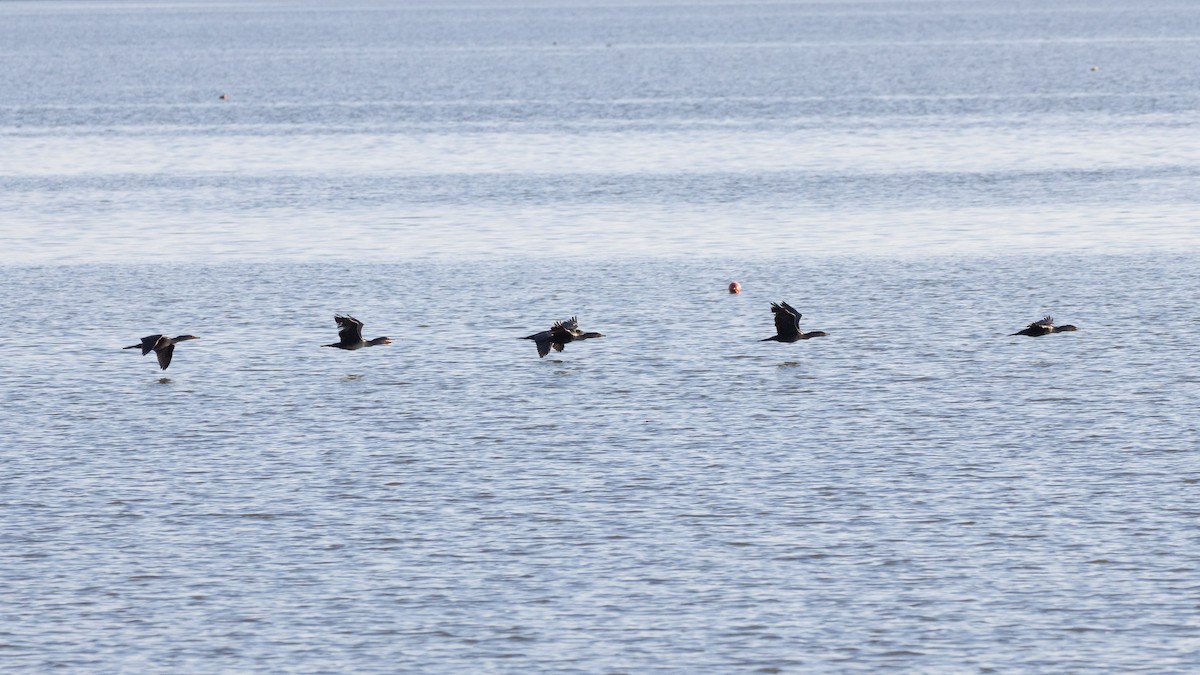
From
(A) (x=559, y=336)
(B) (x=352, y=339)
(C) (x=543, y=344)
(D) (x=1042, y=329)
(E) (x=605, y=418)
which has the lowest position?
(E) (x=605, y=418)

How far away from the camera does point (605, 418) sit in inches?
1178

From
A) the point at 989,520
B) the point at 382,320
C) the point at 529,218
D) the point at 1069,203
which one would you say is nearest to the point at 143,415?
the point at 382,320

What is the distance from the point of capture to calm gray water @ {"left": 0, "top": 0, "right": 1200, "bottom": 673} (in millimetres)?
20375

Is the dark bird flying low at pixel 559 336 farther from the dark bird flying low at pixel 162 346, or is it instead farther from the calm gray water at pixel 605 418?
the dark bird flying low at pixel 162 346

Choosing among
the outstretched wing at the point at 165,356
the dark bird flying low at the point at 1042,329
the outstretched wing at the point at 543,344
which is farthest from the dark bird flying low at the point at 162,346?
the dark bird flying low at the point at 1042,329

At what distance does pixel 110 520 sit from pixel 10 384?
966cm

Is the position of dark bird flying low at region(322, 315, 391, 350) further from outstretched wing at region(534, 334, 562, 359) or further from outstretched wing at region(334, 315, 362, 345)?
outstretched wing at region(534, 334, 562, 359)

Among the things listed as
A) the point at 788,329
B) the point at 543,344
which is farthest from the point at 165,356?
the point at 788,329

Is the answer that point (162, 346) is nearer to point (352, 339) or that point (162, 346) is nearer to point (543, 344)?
point (352, 339)

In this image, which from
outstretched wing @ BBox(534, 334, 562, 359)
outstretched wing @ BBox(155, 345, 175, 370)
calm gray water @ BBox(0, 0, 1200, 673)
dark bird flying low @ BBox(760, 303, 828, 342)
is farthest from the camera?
outstretched wing @ BBox(534, 334, 562, 359)

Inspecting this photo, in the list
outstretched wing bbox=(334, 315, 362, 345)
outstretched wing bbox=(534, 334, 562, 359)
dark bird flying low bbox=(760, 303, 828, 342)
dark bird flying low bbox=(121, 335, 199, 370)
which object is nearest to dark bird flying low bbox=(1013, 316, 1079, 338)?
dark bird flying low bbox=(760, 303, 828, 342)

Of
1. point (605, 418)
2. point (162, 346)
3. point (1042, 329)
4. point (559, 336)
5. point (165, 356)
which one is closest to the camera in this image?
point (605, 418)

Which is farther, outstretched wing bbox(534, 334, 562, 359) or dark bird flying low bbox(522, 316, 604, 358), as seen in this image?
outstretched wing bbox(534, 334, 562, 359)

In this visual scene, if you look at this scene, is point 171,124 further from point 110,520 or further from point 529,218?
point 110,520
